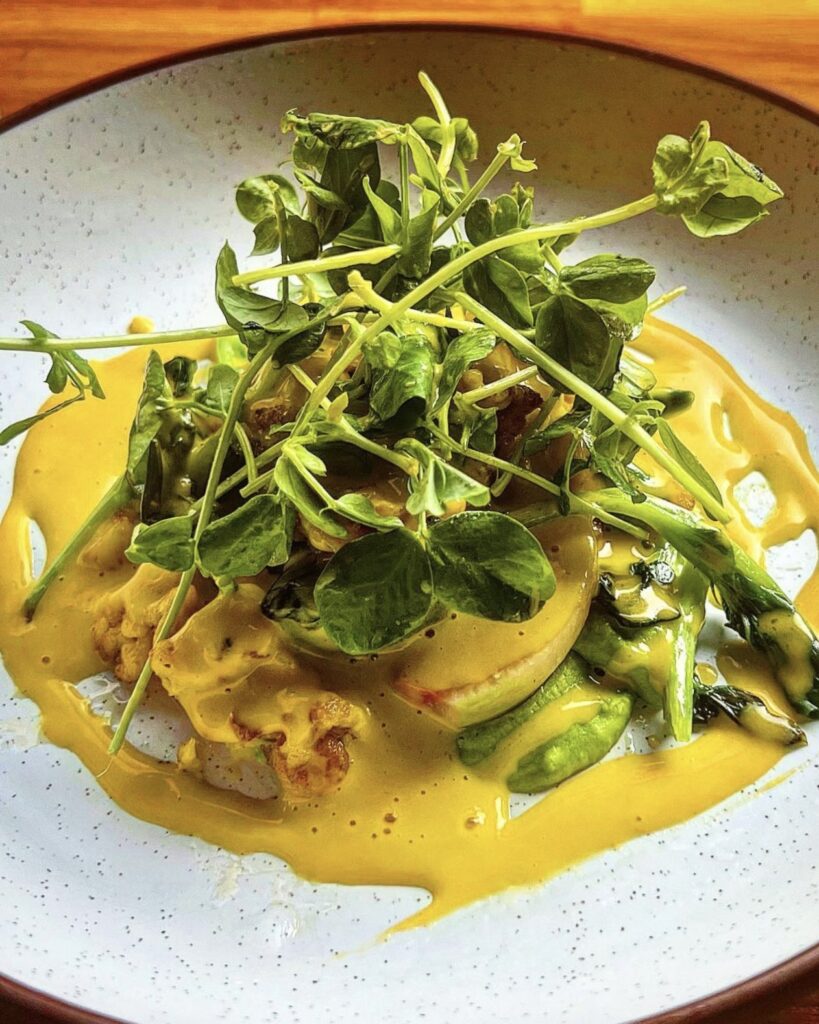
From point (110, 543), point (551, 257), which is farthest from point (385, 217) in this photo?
point (110, 543)

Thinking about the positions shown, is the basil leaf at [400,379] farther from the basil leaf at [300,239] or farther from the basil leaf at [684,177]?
the basil leaf at [684,177]

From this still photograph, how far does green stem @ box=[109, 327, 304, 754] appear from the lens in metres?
1.39

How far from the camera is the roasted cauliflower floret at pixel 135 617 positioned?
1.60 meters

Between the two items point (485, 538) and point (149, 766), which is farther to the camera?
point (149, 766)

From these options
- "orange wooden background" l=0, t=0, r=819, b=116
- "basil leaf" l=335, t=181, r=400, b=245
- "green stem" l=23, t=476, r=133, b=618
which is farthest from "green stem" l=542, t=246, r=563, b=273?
"orange wooden background" l=0, t=0, r=819, b=116

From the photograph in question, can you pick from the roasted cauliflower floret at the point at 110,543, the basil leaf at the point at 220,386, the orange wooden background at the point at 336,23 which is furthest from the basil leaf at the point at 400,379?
the orange wooden background at the point at 336,23

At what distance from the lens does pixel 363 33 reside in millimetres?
2219

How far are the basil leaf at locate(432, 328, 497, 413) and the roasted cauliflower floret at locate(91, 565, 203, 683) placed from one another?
1.62 ft

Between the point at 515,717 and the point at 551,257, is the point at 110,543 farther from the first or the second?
the point at 551,257

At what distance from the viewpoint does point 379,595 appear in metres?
1.25

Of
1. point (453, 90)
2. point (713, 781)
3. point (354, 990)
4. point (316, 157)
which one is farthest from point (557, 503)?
point (453, 90)

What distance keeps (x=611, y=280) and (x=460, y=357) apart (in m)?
0.21

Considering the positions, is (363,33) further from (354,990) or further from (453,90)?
(354,990)

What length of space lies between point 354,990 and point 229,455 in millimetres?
760
